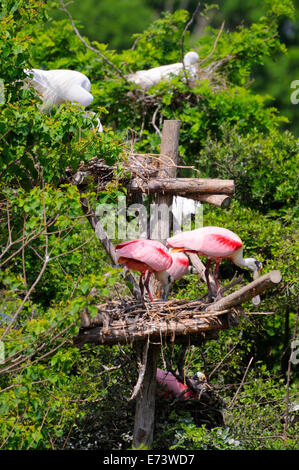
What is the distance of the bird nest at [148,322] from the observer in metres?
4.48

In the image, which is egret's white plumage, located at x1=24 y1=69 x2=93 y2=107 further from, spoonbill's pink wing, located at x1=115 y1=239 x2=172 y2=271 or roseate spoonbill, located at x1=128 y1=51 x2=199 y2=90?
roseate spoonbill, located at x1=128 y1=51 x2=199 y2=90

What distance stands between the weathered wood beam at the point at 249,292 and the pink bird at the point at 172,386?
1.20 m

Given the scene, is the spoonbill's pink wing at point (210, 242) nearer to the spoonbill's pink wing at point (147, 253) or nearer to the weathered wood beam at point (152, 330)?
the spoonbill's pink wing at point (147, 253)

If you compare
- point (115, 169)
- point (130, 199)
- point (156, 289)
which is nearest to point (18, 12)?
point (115, 169)

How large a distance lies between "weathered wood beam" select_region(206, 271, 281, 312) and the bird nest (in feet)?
0.13

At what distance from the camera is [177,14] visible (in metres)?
10.1

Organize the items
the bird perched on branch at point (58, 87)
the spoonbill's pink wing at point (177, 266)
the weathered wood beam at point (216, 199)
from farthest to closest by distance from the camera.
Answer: the bird perched on branch at point (58, 87)
the weathered wood beam at point (216, 199)
the spoonbill's pink wing at point (177, 266)

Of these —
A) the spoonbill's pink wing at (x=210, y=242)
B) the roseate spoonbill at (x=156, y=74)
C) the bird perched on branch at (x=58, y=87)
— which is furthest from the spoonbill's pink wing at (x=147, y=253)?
the roseate spoonbill at (x=156, y=74)

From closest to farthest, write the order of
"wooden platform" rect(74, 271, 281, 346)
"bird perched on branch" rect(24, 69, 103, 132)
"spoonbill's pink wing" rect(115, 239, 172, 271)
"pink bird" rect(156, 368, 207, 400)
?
"wooden platform" rect(74, 271, 281, 346) < "spoonbill's pink wing" rect(115, 239, 172, 271) < "pink bird" rect(156, 368, 207, 400) < "bird perched on branch" rect(24, 69, 103, 132)

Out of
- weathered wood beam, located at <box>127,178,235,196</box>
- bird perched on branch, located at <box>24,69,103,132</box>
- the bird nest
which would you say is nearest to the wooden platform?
the bird nest

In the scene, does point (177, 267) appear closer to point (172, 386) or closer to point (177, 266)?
point (177, 266)

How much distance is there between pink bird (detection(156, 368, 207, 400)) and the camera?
219 inches
